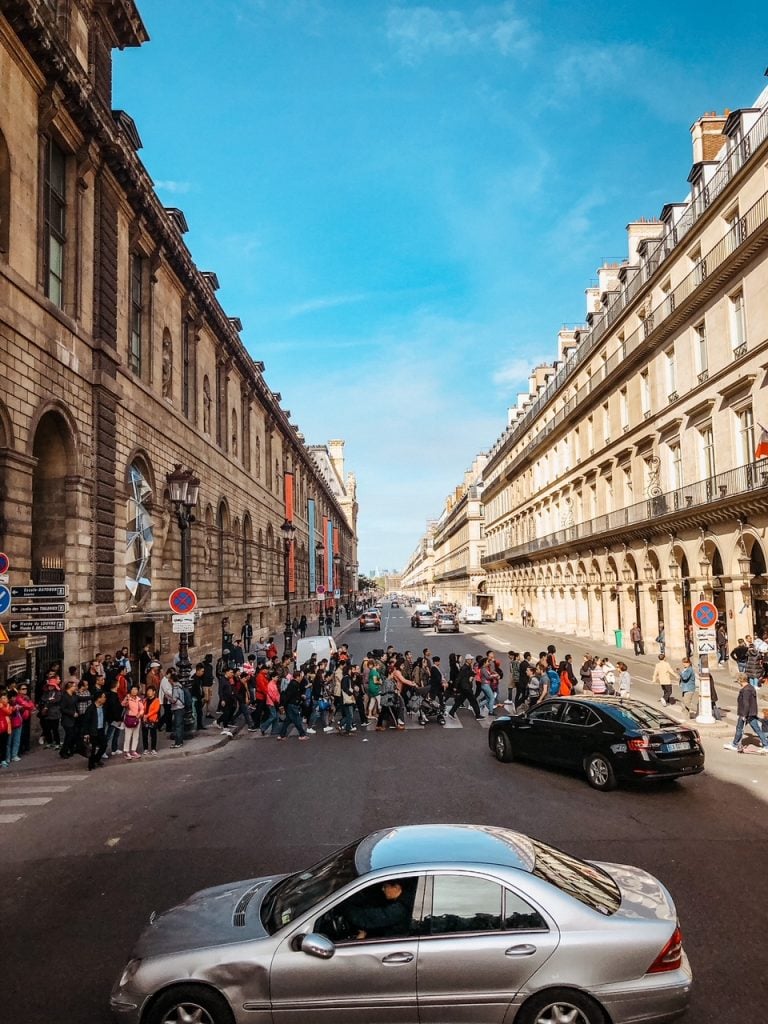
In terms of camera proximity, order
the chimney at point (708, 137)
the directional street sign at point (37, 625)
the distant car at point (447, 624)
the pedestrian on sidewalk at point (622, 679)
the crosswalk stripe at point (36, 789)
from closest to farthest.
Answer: the crosswalk stripe at point (36, 789), the directional street sign at point (37, 625), the pedestrian on sidewalk at point (622, 679), the chimney at point (708, 137), the distant car at point (447, 624)

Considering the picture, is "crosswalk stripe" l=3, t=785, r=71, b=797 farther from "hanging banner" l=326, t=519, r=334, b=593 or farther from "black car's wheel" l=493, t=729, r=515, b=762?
"hanging banner" l=326, t=519, r=334, b=593

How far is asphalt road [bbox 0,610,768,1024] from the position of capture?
19.1 ft

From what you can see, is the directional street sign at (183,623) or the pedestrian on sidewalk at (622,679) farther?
the pedestrian on sidewalk at (622,679)

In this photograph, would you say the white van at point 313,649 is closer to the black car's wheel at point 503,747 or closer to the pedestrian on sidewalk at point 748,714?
the black car's wheel at point 503,747

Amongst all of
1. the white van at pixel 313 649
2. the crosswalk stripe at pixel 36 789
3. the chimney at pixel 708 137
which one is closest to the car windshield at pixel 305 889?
the crosswalk stripe at pixel 36 789

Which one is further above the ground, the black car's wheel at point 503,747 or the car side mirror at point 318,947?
the car side mirror at point 318,947

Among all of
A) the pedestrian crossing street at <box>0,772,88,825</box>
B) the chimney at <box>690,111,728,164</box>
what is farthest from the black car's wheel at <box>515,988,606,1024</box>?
the chimney at <box>690,111,728,164</box>

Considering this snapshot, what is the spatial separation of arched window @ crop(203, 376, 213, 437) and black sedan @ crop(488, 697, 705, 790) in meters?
24.5

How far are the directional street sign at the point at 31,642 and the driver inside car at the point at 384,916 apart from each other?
1344cm

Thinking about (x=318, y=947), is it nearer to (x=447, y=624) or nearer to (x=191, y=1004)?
(x=191, y=1004)

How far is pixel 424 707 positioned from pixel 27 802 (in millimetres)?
9391

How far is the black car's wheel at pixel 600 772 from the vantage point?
434 inches

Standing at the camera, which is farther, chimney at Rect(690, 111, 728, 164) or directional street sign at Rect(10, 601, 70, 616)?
chimney at Rect(690, 111, 728, 164)

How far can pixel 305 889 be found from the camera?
5035 mm
